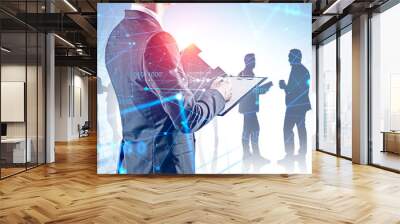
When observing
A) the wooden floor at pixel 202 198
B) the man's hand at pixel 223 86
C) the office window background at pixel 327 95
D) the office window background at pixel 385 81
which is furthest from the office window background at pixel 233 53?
the office window background at pixel 327 95

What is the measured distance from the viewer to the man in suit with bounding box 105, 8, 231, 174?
20.4 ft

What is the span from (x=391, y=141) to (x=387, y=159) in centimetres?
42

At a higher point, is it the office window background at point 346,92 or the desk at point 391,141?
the office window background at point 346,92

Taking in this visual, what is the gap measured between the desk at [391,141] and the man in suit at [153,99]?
12.2 ft

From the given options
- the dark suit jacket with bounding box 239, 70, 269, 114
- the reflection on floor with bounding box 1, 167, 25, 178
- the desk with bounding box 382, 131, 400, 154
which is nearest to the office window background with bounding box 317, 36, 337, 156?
the desk with bounding box 382, 131, 400, 154

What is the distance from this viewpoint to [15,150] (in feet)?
23.2

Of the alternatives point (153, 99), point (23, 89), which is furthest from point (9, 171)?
point (153, 99)

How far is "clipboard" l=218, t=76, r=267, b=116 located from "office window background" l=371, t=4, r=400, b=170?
298 centimetres

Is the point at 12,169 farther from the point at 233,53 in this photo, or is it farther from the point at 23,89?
the point at 233,53

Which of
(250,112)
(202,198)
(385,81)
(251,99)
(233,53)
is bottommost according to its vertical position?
(202,198)

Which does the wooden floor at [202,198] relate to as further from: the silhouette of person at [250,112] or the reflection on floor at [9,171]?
the silhouette of person at [250,112]

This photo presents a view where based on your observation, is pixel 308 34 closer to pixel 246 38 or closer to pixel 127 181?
pixel 246 38

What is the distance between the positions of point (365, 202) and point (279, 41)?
3039 millimetres

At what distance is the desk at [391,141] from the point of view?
7.35 meters
